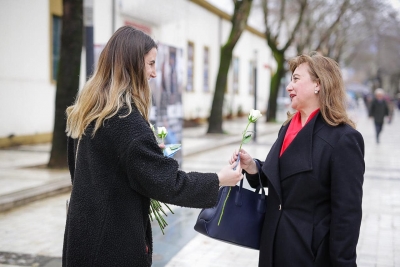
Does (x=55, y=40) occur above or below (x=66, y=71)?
above

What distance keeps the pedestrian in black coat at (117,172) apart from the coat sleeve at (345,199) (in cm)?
66

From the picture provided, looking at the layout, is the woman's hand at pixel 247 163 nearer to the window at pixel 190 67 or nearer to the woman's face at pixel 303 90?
the woman's face at pixel 303 90

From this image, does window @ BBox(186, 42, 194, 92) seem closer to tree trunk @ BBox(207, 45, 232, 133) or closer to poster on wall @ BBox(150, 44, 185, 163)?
tree trunk @ BBox(207, 45, 232, 133)

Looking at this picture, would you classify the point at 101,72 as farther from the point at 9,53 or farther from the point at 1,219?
the point at 9,53

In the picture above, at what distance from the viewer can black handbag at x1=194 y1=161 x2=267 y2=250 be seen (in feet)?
9.37

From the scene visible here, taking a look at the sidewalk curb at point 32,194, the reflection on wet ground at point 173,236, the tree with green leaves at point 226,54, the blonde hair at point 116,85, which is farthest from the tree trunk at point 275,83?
the blonde hair at point 116,85

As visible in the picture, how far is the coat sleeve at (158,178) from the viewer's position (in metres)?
2.30

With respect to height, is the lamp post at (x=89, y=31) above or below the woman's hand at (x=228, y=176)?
above

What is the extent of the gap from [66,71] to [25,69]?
16.8 feet

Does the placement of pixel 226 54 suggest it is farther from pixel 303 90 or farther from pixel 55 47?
pixel 303 90

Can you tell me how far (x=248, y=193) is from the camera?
2.94m

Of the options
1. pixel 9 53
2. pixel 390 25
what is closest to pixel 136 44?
pixel 9 53

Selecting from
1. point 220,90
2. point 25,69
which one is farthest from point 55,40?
point 220,90

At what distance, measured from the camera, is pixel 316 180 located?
8.86 feet
